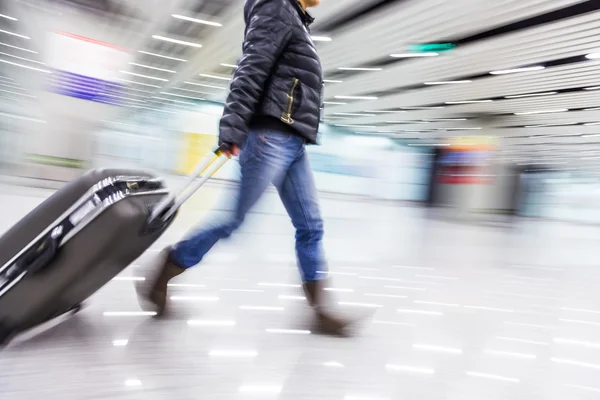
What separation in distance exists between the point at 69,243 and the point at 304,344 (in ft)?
3.18

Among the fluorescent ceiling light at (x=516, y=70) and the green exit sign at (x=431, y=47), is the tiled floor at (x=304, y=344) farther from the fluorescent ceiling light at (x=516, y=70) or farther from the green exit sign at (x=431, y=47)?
the fluorescent ceiling light at (x=516, y=70)

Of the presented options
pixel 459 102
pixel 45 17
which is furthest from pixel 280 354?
pixel 459 102

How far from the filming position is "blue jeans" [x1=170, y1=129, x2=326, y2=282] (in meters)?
1.80

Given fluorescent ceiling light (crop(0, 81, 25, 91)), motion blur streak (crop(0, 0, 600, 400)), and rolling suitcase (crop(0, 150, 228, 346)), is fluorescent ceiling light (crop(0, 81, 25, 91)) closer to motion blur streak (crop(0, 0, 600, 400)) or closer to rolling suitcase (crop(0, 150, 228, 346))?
motion blur streak (crop(0, 0, 600, 400))

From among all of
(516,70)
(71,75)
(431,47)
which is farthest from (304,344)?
(516,70)

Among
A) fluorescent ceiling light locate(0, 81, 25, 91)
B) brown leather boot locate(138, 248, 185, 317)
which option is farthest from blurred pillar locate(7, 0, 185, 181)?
fluorescent ceiling light locate(0, 81, 25, 91)

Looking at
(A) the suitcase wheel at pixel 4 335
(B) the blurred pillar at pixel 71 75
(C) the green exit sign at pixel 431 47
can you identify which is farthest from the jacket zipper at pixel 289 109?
(C) the green exit sign at pixel 431 47

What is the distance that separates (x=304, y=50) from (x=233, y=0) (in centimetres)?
844

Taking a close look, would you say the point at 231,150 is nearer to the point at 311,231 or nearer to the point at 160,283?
the point at 311,231

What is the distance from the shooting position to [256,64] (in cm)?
170

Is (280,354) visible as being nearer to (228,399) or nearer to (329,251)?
(228,399)

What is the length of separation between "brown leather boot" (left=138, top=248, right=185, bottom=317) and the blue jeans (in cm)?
3

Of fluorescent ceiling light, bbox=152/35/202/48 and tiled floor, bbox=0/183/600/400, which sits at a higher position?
fluorescent ceiling light, bbox=152/35/202/48

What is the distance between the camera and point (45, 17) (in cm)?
912
